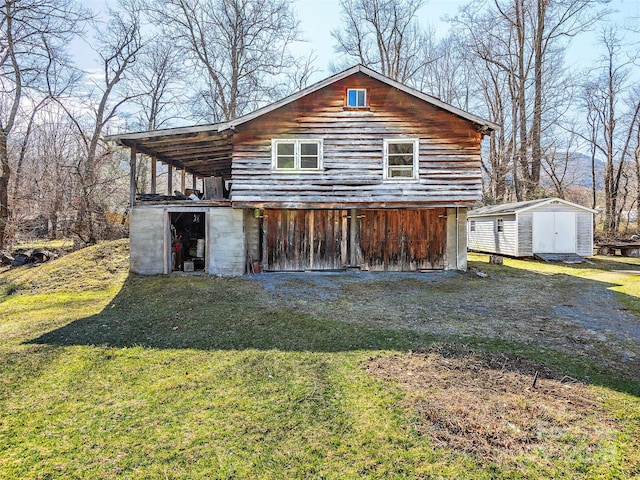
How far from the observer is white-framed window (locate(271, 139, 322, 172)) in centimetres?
1178

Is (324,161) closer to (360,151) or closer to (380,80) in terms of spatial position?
(360,151)

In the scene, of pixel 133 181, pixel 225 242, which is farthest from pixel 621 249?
pixel 133 181

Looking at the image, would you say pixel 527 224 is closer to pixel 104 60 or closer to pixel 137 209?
pixel 137 209

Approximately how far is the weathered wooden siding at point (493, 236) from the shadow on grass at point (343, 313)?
6.41 m

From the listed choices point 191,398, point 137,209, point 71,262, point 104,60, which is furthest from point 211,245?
point 104,60

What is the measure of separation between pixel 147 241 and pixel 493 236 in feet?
59.1

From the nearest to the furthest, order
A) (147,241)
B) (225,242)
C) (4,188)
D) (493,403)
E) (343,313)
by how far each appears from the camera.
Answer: (493,403)
(343,313)
(147,241)
(225,242)
(4,188)

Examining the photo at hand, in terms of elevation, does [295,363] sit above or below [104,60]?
below

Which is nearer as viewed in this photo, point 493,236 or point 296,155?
point 296,155

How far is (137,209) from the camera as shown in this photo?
1148cm

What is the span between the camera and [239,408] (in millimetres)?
3912

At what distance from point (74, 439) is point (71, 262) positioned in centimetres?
1122

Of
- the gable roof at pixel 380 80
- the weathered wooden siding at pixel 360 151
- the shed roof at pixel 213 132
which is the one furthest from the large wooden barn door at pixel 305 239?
the gable roof at pixel 380 80

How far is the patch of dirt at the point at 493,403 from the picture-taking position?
3299mm
